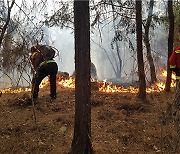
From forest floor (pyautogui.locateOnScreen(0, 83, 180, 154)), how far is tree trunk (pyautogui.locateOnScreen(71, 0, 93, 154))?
21.4 inches

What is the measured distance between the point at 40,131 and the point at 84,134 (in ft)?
6.10

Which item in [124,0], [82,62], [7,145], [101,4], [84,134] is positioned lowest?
[7,145]

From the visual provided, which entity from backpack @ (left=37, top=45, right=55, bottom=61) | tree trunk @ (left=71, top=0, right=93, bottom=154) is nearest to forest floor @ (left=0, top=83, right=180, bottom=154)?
tree trunk @ (left=71, top=0, right=93, bottom=154)

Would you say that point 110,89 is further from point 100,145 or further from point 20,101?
point 100,145

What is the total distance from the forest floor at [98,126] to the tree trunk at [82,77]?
21.4 inches

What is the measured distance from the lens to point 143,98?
875 centimetres

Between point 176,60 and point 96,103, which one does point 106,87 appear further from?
point 176,60

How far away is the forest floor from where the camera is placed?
19.1 feet

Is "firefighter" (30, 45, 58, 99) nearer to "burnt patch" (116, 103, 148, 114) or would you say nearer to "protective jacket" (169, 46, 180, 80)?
"burnt patch" (116, 103, 148, 114)

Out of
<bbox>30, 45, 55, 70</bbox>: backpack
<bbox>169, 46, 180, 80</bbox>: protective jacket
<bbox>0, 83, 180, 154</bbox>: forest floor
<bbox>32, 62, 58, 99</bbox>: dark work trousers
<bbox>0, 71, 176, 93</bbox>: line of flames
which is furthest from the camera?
<bbox>0, 71, 176, 93</bbox>: line of flames

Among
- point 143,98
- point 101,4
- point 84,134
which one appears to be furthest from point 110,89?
point 84,134

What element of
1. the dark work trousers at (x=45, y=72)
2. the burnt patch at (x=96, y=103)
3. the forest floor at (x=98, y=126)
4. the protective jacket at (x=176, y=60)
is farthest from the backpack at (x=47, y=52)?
the protective jacket at (x=176, y=60)

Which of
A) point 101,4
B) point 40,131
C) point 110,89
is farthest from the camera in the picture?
point 110,89

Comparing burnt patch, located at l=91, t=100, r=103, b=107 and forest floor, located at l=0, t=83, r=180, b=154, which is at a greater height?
burnt patch, located at l=91, t=100, r=103, b=107
